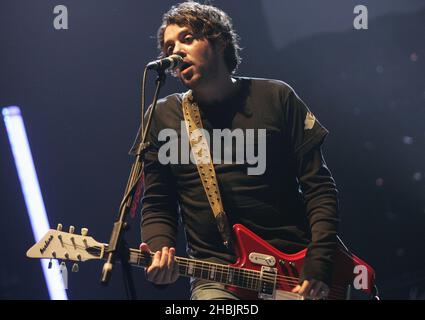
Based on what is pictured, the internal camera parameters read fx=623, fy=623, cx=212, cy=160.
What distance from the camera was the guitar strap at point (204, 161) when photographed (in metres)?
2.37

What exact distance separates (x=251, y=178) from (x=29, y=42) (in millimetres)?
1786

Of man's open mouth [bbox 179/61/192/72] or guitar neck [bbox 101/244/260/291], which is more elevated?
man's open mouth [bbox 179/61/192/72]

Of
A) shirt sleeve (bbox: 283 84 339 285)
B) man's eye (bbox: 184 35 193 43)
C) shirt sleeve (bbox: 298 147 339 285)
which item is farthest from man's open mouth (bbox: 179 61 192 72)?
shirt sleeve (bbox: 298 147 339 285)

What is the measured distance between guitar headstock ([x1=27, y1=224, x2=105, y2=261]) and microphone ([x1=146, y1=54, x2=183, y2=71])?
63cm

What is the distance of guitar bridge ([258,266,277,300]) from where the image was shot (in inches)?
91.1

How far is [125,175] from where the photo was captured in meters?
3.53

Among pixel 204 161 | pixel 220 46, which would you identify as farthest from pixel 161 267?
pixel 220 46

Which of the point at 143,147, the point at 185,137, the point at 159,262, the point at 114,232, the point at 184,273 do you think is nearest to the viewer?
the point at 114,232

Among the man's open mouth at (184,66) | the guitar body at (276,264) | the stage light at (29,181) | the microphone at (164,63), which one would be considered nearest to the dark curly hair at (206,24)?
the man's open mouth at (184,66)

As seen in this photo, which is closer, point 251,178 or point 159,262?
point 159,262

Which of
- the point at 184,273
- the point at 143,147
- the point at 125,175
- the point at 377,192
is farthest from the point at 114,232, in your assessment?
the point at 377,192

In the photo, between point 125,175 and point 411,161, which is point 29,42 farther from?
point 411,161

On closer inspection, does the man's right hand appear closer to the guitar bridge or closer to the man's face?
the guitar bridge

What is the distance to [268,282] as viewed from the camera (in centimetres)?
232
